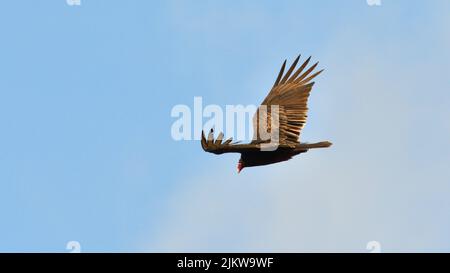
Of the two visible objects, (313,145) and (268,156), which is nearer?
(313,145)

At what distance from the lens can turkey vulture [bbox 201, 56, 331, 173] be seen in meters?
30.1

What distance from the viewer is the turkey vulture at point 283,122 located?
98.8ft

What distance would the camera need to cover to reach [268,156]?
3047 cm

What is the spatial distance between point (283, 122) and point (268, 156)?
3.51 ft

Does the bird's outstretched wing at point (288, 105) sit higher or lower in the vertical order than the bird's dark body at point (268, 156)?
higher

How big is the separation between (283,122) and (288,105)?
57cm

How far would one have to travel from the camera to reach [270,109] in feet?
102

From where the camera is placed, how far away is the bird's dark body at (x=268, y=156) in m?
30.2

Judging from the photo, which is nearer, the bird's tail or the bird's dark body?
the bird's tail

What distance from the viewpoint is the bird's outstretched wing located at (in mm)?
30609

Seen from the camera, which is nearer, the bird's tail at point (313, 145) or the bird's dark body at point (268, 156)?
the bird's tail at point (313, 145)

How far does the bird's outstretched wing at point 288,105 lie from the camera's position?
1205 inches

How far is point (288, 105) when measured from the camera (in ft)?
102

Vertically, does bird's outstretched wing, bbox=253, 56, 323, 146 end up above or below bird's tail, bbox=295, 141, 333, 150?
above
